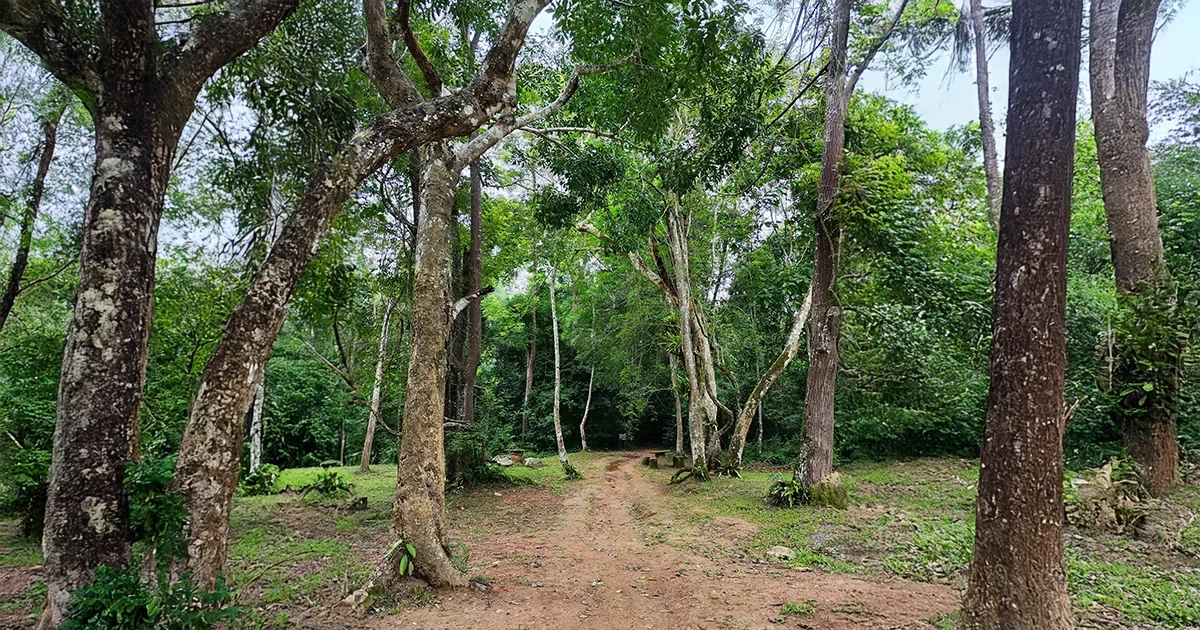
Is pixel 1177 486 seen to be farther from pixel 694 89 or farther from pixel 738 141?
pixel 694 89

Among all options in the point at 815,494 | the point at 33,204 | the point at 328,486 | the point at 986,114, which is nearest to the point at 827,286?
the point at 815,494

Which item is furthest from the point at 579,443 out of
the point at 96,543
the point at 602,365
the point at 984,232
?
the point at 96,543

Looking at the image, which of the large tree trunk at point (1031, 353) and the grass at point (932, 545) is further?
the grass at point (932, 545)

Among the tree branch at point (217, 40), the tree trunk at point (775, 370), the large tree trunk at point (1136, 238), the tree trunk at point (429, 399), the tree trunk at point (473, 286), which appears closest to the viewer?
the tree branch at point (217, 40)

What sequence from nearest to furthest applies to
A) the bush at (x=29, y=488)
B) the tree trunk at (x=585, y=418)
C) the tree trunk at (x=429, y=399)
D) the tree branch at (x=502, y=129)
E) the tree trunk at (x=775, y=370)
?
the tree trunk at (x=429, y=399) → the tree branch at (x=502, y=129) → the bush at (x=29, y=488) → the tree trunk at (x=775, y=370) → the tree trunk at (x=585, y=418)

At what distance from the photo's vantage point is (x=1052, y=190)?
3041 millimetres

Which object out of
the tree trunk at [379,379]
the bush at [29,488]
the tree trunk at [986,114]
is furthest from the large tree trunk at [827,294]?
the bush at [29,488]

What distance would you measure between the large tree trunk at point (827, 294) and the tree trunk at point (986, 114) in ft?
17.5

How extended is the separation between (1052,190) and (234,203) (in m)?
7.93

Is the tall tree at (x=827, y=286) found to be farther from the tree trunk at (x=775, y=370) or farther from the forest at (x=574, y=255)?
the tree trunk at (x=775, y=370)

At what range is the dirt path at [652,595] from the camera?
3760 mm

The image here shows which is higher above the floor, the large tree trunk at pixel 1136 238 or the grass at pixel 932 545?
the large tree trunk at pixel 1136 238

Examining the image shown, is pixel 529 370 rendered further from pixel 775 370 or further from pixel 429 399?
pixel 429 399

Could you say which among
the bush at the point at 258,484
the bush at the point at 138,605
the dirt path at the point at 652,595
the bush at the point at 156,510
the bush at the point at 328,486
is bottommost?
the bush at the point at 258,484
